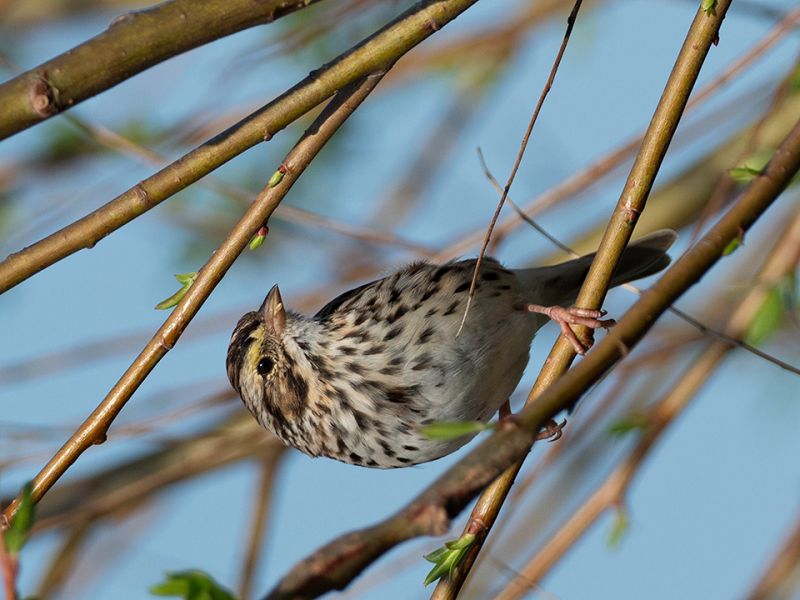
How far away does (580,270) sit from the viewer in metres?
4.32

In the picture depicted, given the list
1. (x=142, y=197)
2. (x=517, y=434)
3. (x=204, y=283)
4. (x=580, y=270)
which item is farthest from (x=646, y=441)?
(x=517, y=434)

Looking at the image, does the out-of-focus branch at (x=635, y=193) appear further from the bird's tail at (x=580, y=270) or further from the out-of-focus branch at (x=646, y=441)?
the bird's tail at (x=580, y=270)

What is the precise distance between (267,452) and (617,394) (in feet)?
4.81

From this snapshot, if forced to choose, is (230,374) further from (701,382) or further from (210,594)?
(210,594)

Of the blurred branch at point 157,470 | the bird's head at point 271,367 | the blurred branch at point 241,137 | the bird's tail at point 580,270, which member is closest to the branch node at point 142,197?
the blurred branch at point 241,137

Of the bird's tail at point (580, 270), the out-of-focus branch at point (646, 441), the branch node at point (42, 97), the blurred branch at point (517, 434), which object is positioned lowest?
the blurred branch at point (517, 434)

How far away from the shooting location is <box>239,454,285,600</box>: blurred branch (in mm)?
4996

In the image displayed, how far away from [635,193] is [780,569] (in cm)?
264

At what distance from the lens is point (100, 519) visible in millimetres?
5129

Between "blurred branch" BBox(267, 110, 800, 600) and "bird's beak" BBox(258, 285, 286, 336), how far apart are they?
76.2 inches

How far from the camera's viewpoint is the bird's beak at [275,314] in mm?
4066

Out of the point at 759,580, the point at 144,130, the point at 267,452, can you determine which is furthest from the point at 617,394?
the point at 144,130

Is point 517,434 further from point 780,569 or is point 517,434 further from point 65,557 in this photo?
point 65,557

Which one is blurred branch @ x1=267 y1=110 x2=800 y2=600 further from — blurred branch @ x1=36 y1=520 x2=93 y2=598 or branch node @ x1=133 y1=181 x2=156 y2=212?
blurred branch @ x1=36 y1=520 x2=93 y2=598
